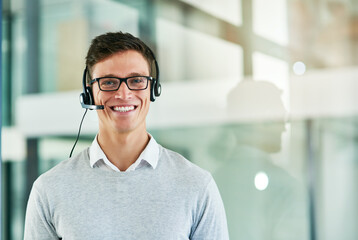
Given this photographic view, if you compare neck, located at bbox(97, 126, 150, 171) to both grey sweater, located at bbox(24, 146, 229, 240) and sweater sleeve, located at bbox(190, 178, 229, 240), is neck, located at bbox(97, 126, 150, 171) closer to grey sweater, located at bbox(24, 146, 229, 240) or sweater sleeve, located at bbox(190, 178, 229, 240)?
grey sweater, located at bbox(24, 146, 229, 240)

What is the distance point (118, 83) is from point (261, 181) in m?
0.78

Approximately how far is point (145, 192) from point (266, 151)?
0.65m

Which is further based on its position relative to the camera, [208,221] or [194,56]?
[194,56]

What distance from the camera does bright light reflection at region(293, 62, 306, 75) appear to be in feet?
6.26

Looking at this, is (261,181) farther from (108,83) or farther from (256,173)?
(108,83)

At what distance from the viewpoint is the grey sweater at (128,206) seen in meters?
1.50

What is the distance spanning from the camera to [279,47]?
1.95m

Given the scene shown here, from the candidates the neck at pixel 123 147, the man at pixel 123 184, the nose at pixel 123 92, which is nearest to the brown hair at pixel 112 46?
the man at pixel 123 184

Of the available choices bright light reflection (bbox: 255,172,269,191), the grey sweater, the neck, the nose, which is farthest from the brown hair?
bright light reflection (bbox: 255,172,269,191)

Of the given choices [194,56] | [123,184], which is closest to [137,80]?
[123,184]

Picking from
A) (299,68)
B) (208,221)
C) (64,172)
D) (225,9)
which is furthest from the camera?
(225,9)

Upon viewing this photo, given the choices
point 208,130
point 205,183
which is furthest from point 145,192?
point 208,130

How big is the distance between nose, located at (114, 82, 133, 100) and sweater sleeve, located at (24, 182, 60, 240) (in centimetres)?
43

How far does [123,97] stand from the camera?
155 cm
